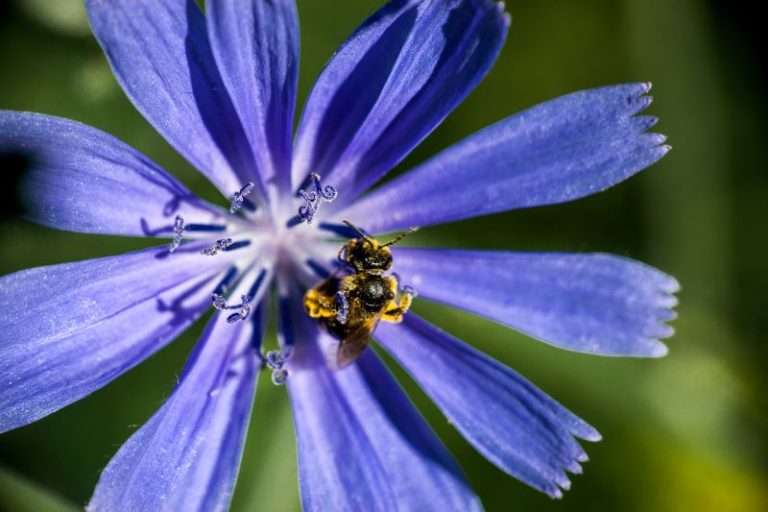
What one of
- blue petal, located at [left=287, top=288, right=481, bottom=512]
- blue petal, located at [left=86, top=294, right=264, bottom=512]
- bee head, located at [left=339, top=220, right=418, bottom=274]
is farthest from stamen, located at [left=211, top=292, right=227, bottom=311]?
bee head, located at [left=339, top=220, right=418, bottom=274]

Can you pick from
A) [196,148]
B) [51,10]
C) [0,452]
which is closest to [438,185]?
[196,148]

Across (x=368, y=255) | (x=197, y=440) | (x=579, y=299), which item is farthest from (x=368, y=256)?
(x=197, y=440)

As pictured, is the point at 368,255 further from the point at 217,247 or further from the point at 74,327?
the point at 74,327

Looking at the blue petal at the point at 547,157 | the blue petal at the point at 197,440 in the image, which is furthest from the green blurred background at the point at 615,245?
the blue petal at the point at 547,157

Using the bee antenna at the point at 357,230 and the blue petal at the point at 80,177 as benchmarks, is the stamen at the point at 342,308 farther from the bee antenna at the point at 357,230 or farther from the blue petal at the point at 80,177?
the blue petal at the point at 80,177

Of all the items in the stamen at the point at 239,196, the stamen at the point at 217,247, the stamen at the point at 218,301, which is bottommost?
the stamen at the point at 218,301

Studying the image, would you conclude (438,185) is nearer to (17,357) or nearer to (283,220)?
(283,220)
